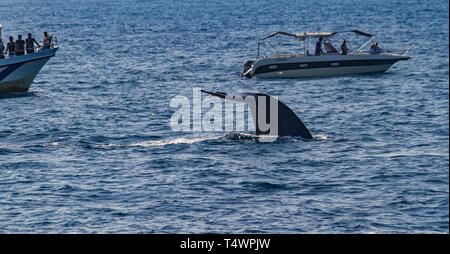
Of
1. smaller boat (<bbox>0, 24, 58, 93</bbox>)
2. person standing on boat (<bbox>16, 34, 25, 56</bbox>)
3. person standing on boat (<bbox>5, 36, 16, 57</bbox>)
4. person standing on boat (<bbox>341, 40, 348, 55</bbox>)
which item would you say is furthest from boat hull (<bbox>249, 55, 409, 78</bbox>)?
person standing on boat (<bbox>5, 36, 16, 57</bbox>)

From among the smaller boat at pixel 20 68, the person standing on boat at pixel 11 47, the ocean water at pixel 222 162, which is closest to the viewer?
the ocean water at pixel 222 162

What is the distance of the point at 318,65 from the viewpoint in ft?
194

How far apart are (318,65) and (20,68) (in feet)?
76.3

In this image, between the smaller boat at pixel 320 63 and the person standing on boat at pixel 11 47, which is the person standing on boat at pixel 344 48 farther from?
the person standing on boat at pixel 11 47

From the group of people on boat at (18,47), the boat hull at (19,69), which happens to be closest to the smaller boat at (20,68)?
the boat hull at (19,69)

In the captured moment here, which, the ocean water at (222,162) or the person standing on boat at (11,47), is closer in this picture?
the ocean water at (222,162)

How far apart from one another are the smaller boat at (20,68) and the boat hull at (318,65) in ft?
57.6

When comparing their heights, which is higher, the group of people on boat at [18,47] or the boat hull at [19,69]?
the group of people on boat at [18,47]

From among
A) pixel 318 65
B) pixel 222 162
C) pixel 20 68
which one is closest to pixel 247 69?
pixel 318 65

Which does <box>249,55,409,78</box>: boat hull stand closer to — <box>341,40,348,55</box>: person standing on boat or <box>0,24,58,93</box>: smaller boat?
<box>341,40,348,55</box>: person standing on boat

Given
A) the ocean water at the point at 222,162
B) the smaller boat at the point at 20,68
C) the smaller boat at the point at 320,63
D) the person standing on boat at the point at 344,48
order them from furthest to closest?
the smaller boat at the point at 320,63
the person standing on boat at the point at 344,48
the smaller boat at the point at 20,68
the ocean water at the point at 222,162

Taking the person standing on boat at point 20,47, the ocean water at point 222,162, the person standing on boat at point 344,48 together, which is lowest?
the ocean water at point 222,162

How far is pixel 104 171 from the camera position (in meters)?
29.1

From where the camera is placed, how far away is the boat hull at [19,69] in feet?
166
